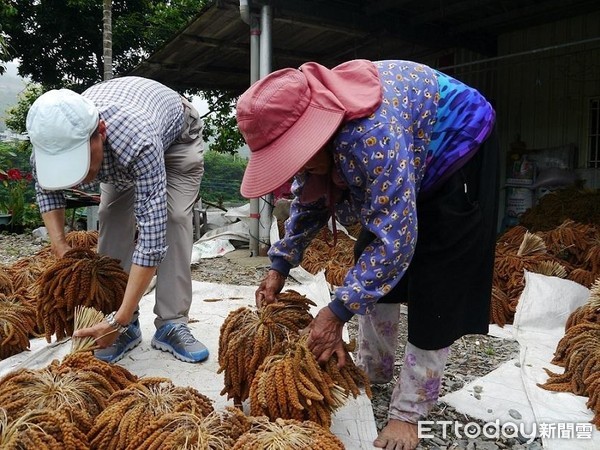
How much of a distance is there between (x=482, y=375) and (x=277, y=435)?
181 centimetres

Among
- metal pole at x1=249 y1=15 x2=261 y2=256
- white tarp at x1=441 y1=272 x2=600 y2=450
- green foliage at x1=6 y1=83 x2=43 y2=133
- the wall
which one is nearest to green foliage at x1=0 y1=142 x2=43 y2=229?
green foliage at x1=6 y1=83 x2=43 y2=133

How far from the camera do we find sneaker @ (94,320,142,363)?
9.41ft

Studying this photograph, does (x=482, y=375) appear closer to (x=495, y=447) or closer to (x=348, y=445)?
(x=495, y=447)

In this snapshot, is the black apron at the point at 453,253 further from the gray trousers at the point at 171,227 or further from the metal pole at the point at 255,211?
the metal pole at the point at 255,211

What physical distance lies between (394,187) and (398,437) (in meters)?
1.08

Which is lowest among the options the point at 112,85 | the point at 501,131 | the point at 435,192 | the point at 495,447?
the point at 495,447

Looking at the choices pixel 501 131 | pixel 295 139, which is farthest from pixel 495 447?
pixel 501 131

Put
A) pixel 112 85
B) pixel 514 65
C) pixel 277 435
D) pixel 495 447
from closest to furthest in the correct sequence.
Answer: pixel 277 435 < pixel 495 447 < pixel 112 85 < pixel 514 65

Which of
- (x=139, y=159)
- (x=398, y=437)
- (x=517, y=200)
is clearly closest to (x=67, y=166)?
(x=139, y=159)

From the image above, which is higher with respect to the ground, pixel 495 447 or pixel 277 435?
pixel 277 435

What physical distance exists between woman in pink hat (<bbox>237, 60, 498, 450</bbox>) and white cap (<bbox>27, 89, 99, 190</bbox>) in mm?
677

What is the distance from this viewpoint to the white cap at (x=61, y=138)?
202 centimetres

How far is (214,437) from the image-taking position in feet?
5.68

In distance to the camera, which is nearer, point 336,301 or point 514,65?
point 336,301
